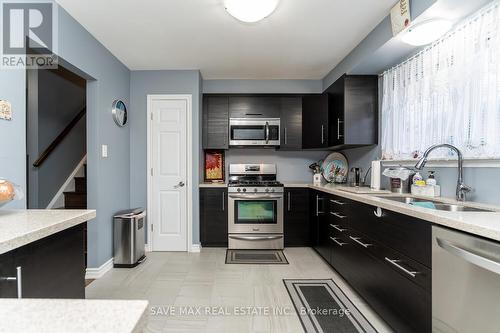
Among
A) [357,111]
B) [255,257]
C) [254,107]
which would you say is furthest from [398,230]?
[254,107]

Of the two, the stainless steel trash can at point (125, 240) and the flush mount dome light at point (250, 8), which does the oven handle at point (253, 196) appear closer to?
the stainless steel trash can at point (125, 240)

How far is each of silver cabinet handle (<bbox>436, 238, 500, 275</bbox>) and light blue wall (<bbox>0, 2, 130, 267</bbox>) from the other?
2540mm

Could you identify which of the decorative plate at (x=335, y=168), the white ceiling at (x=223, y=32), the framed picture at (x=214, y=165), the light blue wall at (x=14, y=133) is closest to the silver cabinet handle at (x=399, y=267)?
the white ceiling at (x=223, y=32)

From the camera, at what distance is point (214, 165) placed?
13.0 feet

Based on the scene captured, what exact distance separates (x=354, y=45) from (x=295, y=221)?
91.6 inches

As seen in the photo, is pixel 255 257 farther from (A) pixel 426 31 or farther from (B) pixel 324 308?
(A) pixel 426 31

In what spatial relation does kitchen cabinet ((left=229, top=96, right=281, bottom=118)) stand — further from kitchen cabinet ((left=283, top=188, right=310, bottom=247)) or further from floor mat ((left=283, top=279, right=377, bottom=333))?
floor mat ((left=283, top=279, right=377, bottom=333))

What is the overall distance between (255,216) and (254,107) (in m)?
1.64

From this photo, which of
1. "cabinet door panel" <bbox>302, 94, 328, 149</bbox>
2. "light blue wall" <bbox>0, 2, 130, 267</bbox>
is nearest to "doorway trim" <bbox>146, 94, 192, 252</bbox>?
"light blue wall" <bbox>0, 2, 130, 267</bbox>

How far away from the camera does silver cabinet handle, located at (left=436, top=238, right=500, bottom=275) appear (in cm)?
95

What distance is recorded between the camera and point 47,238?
105 cm

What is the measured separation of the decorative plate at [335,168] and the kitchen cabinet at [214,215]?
1.65m

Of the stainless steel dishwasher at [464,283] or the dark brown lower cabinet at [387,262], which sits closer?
the stainless steel dishwasher at [464,283]

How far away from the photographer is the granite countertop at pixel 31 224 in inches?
34.2
